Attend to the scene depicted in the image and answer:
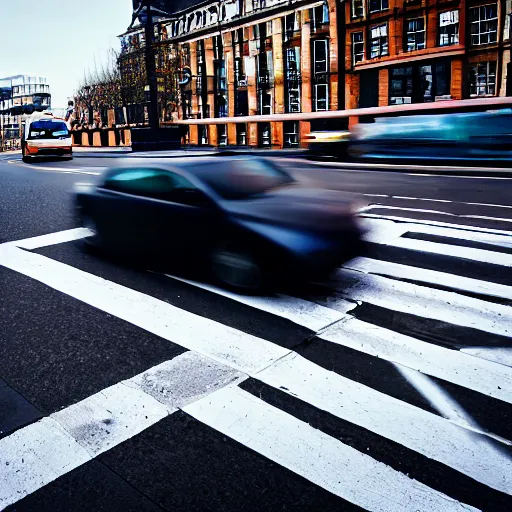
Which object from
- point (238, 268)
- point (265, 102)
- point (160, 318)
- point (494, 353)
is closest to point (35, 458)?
point (160, 318)

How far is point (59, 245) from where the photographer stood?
866 centimetres

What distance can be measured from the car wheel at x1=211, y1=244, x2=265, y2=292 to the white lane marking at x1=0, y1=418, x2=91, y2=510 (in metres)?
2.90

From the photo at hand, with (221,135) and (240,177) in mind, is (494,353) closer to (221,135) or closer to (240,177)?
(240,177)

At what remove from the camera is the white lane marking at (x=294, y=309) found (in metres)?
5.29

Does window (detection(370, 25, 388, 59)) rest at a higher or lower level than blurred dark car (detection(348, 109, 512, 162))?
higher

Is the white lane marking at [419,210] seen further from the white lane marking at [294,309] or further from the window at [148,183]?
the white lane marking at [294,309]

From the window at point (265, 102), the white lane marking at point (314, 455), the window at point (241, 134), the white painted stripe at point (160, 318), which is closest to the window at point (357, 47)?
the window at point (265, 102)

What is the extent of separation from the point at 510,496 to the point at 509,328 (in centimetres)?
256

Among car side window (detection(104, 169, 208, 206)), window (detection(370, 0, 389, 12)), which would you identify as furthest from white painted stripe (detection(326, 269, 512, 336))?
window (detection(370, 0, 389, 12))

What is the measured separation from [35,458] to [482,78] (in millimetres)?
36124

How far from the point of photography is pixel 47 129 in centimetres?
2845

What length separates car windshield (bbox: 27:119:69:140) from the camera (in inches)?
1112

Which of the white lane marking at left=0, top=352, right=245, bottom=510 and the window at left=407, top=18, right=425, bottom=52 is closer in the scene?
the white lane marking at left=0, top=352, right=245, bottom=510

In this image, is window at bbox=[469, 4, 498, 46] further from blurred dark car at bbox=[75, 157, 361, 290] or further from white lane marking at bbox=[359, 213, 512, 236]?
blurred dark car at bbox=[75, 157, 361, 290]
